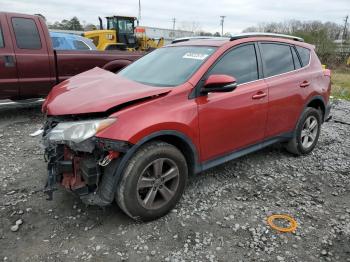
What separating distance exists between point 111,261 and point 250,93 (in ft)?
7.78

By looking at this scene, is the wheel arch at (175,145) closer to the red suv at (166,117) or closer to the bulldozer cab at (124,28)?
the red suv at (166,117)

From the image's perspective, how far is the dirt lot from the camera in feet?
9.66

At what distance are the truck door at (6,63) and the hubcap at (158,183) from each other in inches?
173

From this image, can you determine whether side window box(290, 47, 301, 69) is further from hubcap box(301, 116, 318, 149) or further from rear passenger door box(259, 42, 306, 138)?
hubcap box(301, 116, 318, 149)

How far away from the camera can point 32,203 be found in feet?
11.9

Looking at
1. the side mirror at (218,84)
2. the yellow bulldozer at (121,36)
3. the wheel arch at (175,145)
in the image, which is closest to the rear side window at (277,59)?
the side mirror at (218,84)

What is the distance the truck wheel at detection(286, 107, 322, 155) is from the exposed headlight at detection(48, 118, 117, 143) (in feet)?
10.1

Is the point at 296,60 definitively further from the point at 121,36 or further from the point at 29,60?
the point at 121,36

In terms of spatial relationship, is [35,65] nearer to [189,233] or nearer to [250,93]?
[250,93]

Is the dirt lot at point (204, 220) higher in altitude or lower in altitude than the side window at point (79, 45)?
lower

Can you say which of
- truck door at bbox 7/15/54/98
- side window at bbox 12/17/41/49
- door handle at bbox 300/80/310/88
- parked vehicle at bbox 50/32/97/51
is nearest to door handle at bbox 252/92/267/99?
door handle at bbox 300/80/310/88

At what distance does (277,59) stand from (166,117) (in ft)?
7.07

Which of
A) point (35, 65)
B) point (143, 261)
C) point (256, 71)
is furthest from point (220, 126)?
point (35, 65)

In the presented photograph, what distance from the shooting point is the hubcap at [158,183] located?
3.21m
